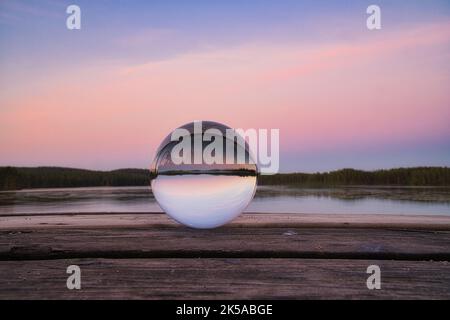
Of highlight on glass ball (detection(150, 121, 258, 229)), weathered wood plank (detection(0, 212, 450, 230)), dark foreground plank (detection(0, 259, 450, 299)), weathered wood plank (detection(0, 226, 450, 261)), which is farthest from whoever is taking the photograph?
weathered wood plank (detection(0, 212, 450, 230))

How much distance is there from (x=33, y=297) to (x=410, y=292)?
1157 millimetres

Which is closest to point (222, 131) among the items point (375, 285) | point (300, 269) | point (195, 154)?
point (195, 154)

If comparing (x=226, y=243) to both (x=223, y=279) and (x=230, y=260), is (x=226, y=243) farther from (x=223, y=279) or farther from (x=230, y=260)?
(x=223, y=279)

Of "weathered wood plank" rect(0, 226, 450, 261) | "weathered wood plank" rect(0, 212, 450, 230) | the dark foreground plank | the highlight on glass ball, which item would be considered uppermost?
the highlight on glass ball

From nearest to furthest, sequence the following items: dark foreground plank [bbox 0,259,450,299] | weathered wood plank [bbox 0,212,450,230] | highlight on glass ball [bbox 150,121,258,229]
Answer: dark foreground plank [bbox 0,259,450,299], highlight on glass ball [bbox 150,121,258,229], weathered wood plank [bbox 0,212,450,230]

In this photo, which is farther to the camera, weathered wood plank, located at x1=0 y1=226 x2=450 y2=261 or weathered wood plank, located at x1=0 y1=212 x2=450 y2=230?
weathered wood plank, located at x1=0 y1=212 x2=450 y2=230

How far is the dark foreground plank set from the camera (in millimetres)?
1313


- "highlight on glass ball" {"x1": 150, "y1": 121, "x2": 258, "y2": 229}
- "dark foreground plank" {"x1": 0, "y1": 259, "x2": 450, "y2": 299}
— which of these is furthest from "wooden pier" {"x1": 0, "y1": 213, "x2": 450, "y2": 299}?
"highlight on glass ball" {"x1": 150, "y1": 121, "x2": 258, "y2": 229}

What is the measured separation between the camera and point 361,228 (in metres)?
2.40

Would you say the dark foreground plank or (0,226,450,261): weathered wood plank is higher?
(0,226,450,261): weathered wood plank

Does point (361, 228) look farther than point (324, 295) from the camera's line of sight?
Yes

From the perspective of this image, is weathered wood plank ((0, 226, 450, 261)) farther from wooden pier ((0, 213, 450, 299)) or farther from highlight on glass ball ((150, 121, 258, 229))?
highlight on glass ball ((150, 121, 258, 229))

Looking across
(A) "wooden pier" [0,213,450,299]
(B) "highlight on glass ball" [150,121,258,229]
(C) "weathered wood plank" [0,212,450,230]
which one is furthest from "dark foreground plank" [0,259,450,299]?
(C) "weathered wood plank" [0,212,450,230]
